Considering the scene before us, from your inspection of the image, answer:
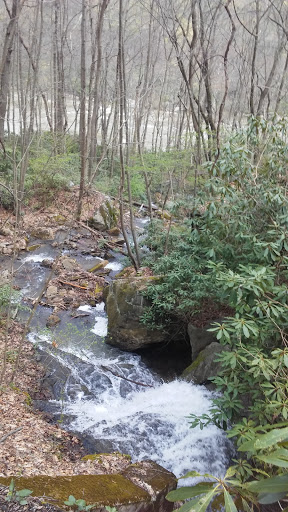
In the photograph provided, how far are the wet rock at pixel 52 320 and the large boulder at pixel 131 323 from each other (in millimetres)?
1083

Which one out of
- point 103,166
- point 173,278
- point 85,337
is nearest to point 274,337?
point 173,278

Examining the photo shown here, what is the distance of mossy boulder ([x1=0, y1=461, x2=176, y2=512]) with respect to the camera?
2874 mm

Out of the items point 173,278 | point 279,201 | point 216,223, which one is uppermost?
point 279,201

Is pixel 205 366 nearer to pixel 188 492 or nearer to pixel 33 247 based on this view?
pixel 188 492

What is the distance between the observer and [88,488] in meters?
3.13

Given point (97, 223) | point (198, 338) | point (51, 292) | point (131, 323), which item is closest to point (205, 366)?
point (198, 338)

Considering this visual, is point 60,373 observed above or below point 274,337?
below

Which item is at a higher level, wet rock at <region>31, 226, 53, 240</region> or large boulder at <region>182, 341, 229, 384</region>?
wet rock at <region>31, 226, 53, 240</region>

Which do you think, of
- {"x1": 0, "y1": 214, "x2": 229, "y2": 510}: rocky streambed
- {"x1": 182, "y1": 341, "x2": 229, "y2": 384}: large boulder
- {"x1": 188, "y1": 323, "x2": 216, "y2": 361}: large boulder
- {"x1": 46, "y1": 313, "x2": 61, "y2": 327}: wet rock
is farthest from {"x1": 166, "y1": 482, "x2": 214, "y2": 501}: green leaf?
{"x1": 46, "y1": 313, "x2": 61, "y2": 327}: wet rock

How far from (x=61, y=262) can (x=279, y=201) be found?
22.4 ft

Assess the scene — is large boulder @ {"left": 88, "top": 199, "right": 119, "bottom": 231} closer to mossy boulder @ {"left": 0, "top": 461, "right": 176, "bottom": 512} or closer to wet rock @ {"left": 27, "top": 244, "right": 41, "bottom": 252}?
wet rock @ {"left": 27, "top": 244, "right": 41, "bottom": 252}

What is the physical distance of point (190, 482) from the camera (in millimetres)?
4168

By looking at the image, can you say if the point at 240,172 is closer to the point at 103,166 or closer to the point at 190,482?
the point at 190,482

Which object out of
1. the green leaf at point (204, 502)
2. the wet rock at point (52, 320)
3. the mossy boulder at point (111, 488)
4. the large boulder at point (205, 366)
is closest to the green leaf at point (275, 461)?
the green leaf at point (204, 502)
